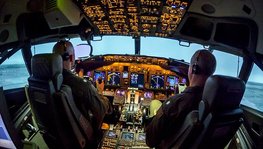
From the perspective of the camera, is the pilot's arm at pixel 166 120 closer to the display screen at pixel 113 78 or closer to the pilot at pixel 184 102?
the pilot at pixel 184 102

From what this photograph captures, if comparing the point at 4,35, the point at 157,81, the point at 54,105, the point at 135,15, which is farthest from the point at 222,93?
the point at 157,81

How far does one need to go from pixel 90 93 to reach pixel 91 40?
11.3ft

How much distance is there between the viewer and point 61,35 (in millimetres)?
4832

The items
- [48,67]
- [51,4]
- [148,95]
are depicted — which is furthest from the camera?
[148,95]

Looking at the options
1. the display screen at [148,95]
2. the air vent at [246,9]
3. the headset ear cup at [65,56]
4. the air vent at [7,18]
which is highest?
the air vent at [246,9]

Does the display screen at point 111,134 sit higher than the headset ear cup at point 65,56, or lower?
lower

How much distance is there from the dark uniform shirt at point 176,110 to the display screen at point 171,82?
257cm

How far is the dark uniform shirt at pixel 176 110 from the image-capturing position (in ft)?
5.68

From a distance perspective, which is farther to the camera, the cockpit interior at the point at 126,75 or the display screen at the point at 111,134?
the display screen at the point at 111,134

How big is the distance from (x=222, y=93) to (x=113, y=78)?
3242 millimetres

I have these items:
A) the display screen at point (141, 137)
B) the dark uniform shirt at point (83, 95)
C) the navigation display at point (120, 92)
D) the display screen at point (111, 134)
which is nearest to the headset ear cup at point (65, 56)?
the dark uniform shirt at point (83, 95)

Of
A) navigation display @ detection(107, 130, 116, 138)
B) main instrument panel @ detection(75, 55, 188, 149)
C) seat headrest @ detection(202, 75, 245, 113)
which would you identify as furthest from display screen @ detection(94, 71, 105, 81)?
seat headrest @ detection(202, 75, 245, 113)

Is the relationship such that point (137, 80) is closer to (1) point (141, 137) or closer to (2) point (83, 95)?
(1) point (141, 137)

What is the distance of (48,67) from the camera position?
187 cm
